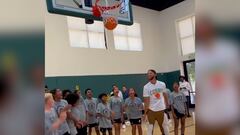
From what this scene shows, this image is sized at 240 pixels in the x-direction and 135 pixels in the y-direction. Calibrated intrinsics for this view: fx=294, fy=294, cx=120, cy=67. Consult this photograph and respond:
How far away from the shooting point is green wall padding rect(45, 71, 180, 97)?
994 centimetres

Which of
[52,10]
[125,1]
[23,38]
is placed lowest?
[23,38]

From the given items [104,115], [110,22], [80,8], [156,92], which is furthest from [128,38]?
[80,8]

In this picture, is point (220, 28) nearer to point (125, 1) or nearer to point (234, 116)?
point (234, 116)

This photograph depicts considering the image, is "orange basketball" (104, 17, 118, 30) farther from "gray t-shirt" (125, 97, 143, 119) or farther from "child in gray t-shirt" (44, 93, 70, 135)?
"child in gray t-shirt" (44, 93, 70, 135)

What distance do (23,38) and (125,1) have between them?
4.42 meters

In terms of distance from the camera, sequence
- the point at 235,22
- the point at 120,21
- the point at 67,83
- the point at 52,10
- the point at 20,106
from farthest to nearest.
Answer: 1. the point at 67,83
2. the point at 120,21
3. the point at 52,10
4. the point at 20,106
5. the point at 235,22

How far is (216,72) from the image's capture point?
0.56 meters

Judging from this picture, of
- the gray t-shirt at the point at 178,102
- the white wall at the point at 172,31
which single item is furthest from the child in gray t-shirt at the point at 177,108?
the white wall at the point at 172,31

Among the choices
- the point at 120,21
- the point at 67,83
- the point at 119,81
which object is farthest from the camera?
the point at 119,81

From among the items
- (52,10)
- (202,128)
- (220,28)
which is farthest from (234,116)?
(52,10)

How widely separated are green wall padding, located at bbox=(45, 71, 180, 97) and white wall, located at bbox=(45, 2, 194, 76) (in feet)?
0.63

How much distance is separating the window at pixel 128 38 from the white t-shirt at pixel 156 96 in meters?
7.25

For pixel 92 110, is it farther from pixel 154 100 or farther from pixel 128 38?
pixel 128 38

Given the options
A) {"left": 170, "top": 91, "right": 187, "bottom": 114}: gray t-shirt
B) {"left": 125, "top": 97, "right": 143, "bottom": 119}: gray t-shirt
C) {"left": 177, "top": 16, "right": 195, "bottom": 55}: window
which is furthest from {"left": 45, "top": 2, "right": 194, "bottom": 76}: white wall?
{"left": 170, "top": 91, "right": 187, "bottom": 114}: gray t-shirt
